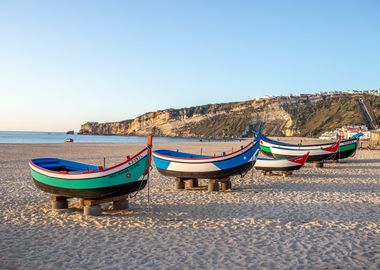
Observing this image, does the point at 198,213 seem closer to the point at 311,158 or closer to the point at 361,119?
the point at 311,158

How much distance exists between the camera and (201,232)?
26.3 ft

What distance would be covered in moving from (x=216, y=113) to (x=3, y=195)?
15547 cm

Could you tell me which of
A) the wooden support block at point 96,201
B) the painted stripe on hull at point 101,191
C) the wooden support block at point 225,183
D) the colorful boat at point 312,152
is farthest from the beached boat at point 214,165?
the colorful boat at point 312,152

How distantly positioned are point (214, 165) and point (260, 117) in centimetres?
13297

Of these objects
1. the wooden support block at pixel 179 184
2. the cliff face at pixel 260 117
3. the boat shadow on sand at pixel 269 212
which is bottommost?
the boat shadow on sand at pixel 269 212

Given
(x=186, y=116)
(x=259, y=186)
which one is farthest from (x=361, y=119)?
(x=259, y=186)

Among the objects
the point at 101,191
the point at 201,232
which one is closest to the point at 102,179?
the point at 101,191

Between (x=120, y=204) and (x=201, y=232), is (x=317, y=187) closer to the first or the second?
(x=201, y=232)

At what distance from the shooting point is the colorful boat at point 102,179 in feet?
30.7

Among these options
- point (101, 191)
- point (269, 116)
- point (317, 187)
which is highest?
point (269, 116)

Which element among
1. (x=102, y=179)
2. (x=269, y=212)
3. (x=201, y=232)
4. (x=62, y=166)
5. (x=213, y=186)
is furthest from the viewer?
(x=213, y=186)

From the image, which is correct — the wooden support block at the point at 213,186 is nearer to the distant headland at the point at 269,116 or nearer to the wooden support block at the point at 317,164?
the wooden support block at the point at 317,164

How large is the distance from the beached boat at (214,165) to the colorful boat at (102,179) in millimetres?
3783

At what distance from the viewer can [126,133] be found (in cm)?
18975
